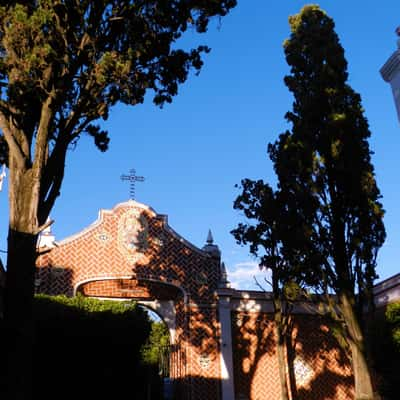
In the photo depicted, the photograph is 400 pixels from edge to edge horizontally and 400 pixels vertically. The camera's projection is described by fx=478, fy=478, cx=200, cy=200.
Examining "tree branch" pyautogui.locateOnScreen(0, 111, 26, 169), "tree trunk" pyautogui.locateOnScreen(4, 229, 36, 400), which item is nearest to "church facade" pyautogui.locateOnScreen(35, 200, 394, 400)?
"tree branch" pyautogui.locateOnScreen(0, 111, 26, 169)

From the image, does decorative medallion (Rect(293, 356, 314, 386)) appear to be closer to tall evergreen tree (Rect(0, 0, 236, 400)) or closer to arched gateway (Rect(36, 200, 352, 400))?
arched gateway (Rect(36, 200, 352, 400))

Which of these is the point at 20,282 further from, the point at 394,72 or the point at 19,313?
the point at 394,72

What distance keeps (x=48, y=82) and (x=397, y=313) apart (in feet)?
40.9

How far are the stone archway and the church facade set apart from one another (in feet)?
0.11

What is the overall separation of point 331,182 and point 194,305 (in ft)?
22.6

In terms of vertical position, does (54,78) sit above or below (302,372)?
above

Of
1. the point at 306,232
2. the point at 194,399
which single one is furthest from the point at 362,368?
the point at 194,399

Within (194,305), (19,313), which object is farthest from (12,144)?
(194,305)

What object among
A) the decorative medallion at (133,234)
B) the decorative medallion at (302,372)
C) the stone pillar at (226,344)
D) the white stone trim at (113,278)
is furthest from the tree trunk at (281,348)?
the decorative medallion at (133,234)

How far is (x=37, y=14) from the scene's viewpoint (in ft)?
22.8

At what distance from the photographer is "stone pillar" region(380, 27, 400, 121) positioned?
15.2 metres

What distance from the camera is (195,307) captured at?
17156 mm

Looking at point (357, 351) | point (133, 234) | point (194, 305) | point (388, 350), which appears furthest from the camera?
point (133, 234)

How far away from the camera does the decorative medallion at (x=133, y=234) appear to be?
1709 centimetres
